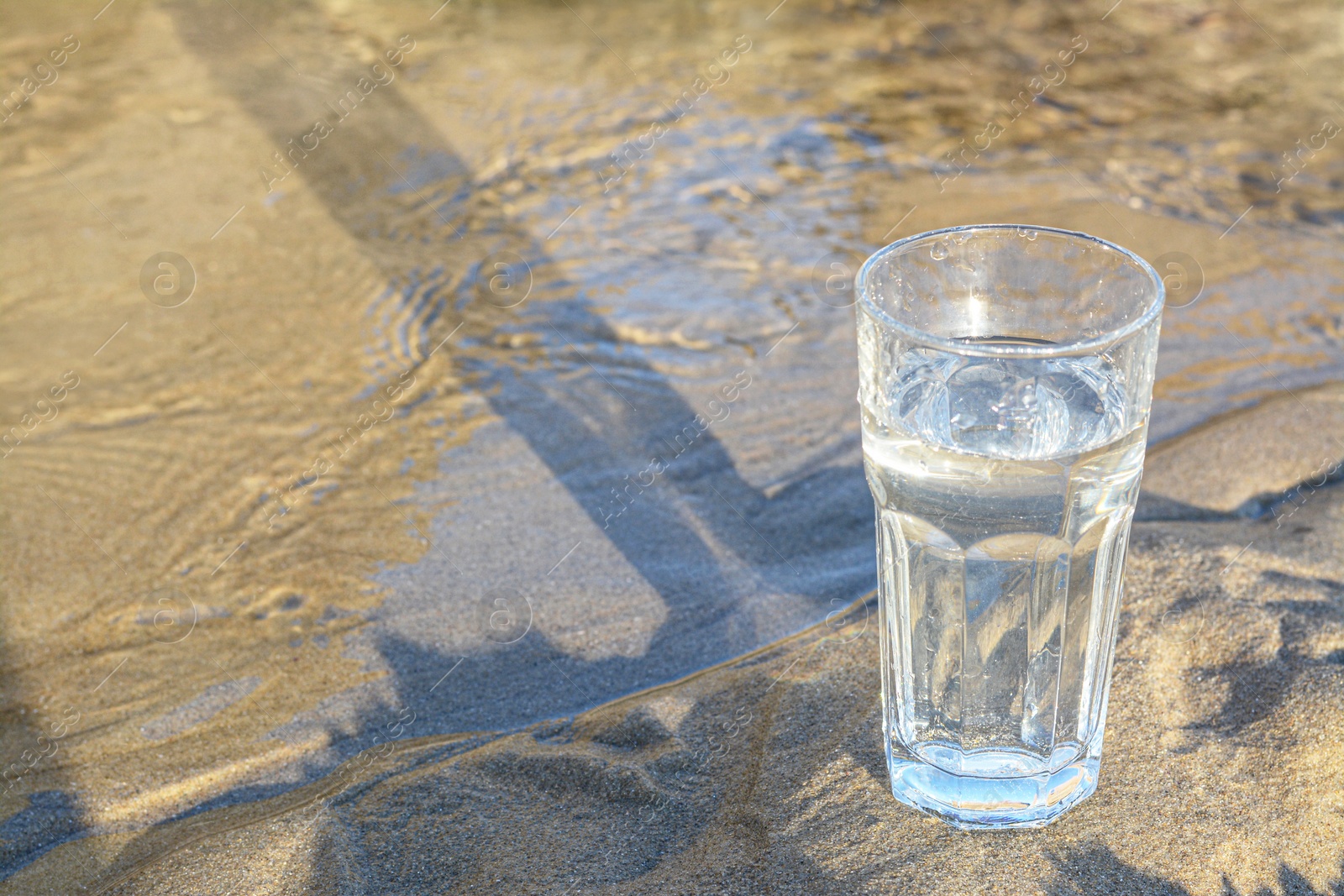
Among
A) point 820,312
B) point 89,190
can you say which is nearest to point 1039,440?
point 820,312

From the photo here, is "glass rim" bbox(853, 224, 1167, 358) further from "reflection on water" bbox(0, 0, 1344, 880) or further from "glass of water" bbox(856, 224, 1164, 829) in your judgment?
"reflection on water" bbox(0, 0, 1344, 880)

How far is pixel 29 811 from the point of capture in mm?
1973

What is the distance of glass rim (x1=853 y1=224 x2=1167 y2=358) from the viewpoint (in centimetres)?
136

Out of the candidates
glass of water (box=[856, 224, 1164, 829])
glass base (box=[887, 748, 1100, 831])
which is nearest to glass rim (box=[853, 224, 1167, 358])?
glass of water (box=[856, 224, 1164, 829])

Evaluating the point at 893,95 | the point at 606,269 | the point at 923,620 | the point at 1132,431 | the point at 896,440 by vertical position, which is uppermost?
the point at 896,440

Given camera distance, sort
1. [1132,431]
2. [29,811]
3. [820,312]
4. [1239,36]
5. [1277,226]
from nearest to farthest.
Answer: [1132,431] < [29,811] < [820,312] < [1277,226] < [1239,36]

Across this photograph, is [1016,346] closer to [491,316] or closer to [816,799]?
[816,799]

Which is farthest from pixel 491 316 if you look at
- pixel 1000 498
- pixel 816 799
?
pixel 1000 498

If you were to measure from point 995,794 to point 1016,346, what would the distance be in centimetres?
65

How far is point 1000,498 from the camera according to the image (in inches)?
58.4

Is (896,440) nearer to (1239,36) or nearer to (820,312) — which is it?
(820,312)

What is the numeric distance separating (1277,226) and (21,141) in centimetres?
468

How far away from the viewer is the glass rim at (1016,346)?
136 centimetres

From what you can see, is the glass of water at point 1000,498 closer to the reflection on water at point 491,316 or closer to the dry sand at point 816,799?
the dry sand at point 816,799
